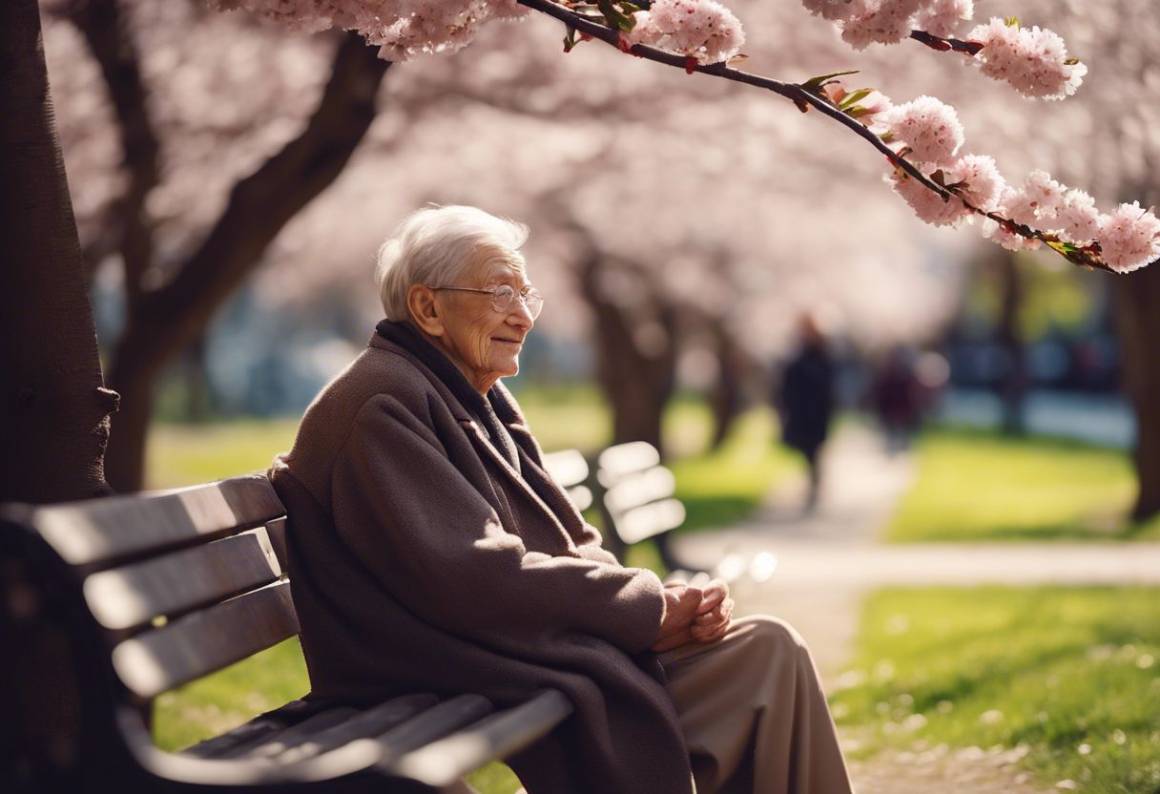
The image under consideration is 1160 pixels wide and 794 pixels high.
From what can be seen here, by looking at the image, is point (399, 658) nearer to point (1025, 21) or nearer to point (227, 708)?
point (227, 708)

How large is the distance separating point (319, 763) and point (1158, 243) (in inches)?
97.5

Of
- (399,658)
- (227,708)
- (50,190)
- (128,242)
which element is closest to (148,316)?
(227,708)

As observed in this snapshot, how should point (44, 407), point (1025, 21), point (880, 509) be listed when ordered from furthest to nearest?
point (880, 509), point (1025, 21), point (44, 407)

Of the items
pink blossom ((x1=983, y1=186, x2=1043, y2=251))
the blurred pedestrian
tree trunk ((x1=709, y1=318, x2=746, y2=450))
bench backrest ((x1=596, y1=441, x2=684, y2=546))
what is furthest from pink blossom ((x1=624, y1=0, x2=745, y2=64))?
tree trunk ((x1=709, y1=318, x2=746, y2=450))

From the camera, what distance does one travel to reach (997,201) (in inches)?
153

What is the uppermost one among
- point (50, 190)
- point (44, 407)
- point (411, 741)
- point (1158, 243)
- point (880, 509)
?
point (1158, 243)

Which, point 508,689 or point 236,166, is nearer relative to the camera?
point 508,689

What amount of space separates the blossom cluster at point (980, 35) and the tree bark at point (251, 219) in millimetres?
2424

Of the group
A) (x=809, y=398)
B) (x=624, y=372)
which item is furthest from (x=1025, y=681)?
(x=624, y=372)

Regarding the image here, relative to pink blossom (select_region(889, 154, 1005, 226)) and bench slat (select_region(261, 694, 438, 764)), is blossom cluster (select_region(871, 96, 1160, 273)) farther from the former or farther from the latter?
bench slat (select_region(261, 694, 438, 764))

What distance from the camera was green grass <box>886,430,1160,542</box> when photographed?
43.5ft

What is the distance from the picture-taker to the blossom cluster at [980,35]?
3.71m

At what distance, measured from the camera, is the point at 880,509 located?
16.4m

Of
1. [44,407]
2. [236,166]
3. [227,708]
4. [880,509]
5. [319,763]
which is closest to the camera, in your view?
[319,763]
